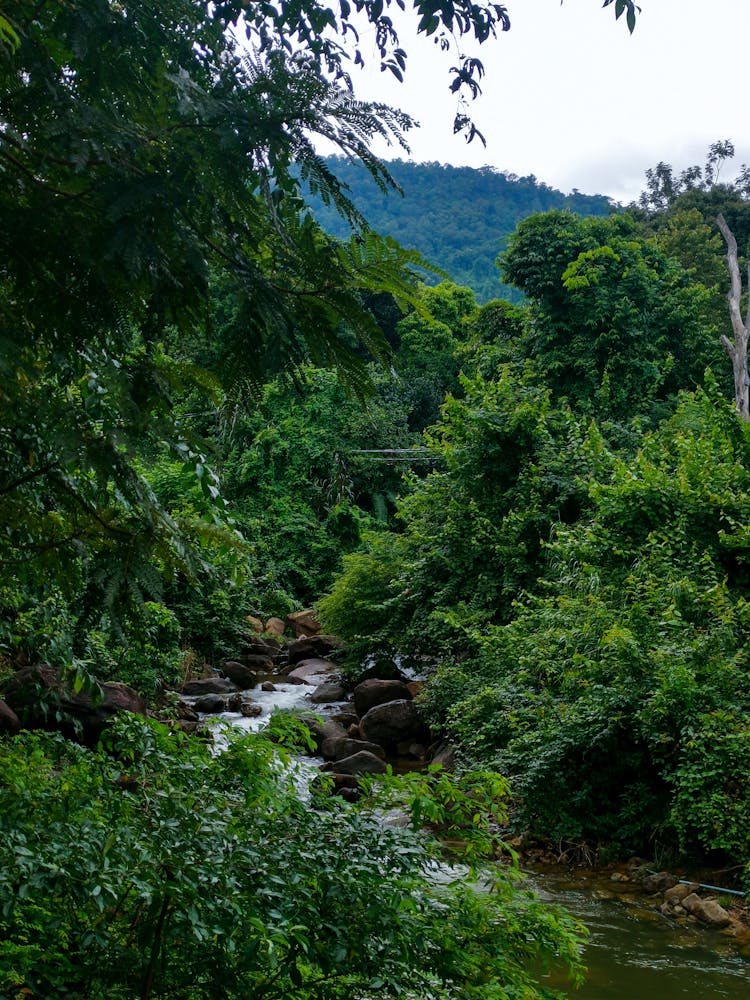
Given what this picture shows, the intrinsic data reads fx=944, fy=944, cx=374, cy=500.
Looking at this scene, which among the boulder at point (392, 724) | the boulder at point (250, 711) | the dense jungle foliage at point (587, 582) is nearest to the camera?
the dense jungle foliage at point (587, 582)

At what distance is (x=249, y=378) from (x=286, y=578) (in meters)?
23.7

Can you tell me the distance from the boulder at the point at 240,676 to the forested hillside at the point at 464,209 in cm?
4130

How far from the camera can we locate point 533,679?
11031mm

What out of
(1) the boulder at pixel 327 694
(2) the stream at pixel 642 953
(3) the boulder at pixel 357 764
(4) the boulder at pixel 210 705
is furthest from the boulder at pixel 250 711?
(2) the stream at pixel 642 953

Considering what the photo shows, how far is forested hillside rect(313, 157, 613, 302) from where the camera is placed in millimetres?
60656

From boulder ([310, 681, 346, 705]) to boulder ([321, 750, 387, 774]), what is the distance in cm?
401

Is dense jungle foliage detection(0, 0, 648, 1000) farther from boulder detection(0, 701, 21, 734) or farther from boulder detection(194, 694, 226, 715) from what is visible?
boulder detection(194, 694, 226, 715)

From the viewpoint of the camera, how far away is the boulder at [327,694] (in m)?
16.6

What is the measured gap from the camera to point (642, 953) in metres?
7.15

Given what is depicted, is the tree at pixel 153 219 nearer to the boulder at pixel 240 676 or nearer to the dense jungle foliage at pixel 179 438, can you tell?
the dense jungle foliage at pixel 179 438

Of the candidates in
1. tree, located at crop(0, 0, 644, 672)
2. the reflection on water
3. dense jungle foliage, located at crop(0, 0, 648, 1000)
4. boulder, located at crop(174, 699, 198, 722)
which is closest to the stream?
the reflection on water

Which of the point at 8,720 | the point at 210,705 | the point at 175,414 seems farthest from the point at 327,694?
the point at 175,414

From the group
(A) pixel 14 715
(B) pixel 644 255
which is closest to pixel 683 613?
(A) pixel 14 715

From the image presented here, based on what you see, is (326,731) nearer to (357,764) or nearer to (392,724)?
(392,724)
